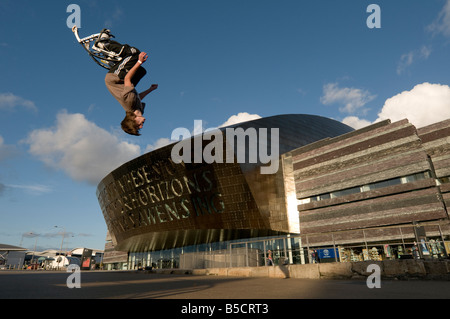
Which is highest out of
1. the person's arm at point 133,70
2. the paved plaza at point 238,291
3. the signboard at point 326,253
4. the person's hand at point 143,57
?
the person's hand at point 143,57

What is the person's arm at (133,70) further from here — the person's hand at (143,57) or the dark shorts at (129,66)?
the dark shorts at (129,66)

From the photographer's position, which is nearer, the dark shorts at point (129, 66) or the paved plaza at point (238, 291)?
the dark shorts at point (129, 66)

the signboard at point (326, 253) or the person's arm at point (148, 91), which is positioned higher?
the person's arm at point (148, 91)

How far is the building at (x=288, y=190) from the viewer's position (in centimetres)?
2475

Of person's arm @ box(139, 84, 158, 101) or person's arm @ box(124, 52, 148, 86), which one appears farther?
person's arm @ box(139, 84, 158, 101)

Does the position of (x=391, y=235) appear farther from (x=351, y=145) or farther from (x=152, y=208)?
(x=152, y=208)

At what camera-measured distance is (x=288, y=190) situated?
3334cm

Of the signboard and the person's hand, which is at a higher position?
the person's hand

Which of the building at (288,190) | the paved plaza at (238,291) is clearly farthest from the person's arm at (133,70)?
the building at (288,190)

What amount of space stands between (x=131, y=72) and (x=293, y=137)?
35.3 m

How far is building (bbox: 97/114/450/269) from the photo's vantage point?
974 inches

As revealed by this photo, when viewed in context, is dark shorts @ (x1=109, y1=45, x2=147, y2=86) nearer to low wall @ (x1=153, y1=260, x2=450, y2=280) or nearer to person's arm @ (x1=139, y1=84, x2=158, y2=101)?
person's arm @ (x1=139, y1=84, x2=158, y2=101)

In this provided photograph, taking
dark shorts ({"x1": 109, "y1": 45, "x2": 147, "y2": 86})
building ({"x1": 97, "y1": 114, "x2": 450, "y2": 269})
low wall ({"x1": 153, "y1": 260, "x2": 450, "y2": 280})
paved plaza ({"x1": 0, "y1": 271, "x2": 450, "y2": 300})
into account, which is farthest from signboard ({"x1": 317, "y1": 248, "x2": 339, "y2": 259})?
dark shorts ({"x1": 109, "y1": 45, "x2": 147, "y2": 86})
